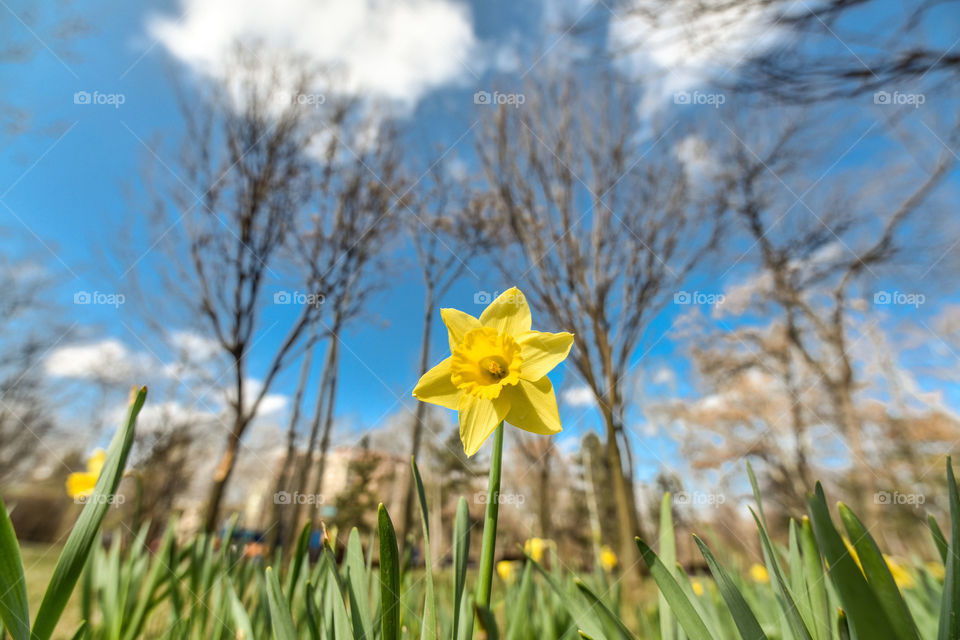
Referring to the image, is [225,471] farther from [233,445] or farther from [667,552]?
[667,552]

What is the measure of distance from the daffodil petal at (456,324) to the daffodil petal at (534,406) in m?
0.13

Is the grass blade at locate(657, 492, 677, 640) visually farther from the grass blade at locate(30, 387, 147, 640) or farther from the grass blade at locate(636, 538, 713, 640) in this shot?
the grass blade at locate(30, 387, 147, 640)

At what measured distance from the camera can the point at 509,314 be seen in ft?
2.34

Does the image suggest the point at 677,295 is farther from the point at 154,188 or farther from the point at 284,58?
the point at 154,188

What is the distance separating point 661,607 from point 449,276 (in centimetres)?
482

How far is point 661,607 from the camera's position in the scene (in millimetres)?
700

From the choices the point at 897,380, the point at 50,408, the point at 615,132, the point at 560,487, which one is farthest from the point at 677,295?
the point at 50,408

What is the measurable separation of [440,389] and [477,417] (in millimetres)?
75

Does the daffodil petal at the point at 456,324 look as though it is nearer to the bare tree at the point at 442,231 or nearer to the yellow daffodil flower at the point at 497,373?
the yellow daffodil flower at the point at 497,373

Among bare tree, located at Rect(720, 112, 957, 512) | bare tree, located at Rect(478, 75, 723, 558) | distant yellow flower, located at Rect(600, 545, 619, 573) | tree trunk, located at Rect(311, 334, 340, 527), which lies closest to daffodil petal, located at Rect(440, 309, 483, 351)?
distant yellow flower, located at Rect(600, 545, 619, 573)

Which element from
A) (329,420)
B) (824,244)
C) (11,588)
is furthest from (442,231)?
(824,244)

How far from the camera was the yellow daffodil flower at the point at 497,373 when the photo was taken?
0.64m

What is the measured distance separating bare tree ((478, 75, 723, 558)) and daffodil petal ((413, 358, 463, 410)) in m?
3.43

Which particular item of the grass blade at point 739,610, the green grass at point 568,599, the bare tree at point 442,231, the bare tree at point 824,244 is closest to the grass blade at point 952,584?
the green grass at point 568,599
